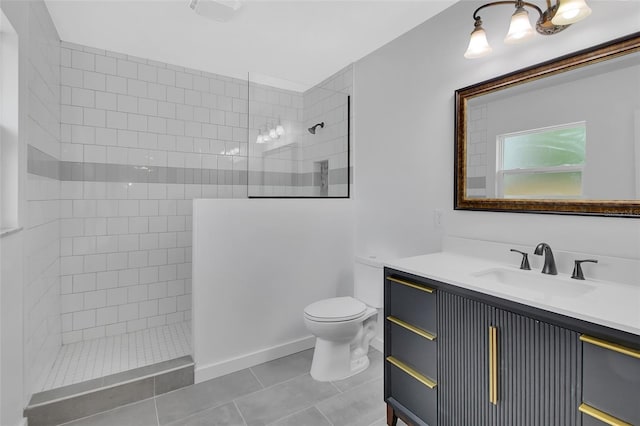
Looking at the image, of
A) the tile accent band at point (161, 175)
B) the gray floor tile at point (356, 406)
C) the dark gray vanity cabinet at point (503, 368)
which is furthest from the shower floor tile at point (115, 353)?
the dark gray vanity cabinet at point (503, 368)

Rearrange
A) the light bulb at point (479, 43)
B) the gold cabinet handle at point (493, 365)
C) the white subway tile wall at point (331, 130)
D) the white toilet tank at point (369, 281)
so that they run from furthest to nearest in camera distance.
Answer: the white subway tile wall at point (331, 130) → the white toilet tank at point (369, 281) → the light bulb at point (479, 43) → the gold cabinet handle at point (493, 365)

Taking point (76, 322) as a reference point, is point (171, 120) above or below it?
above

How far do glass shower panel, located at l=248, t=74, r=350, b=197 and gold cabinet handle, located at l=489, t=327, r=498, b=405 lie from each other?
1.80 m

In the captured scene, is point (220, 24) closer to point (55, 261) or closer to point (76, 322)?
point (55, 261)

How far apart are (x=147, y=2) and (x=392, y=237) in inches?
90.7

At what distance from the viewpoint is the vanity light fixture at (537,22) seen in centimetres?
134

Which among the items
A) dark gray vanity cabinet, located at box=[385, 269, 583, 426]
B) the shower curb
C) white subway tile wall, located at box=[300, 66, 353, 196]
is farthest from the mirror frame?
the shower curb

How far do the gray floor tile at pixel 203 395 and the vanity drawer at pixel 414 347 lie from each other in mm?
1020

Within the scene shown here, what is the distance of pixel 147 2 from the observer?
2.09 m

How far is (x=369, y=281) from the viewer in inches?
96.3

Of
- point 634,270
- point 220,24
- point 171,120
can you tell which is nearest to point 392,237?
point 634,270

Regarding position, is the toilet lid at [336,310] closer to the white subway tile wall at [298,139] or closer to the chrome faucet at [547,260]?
the white subway tile wall at [298,139]

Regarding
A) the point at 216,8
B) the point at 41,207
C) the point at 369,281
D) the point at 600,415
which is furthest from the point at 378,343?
the point at 216,8

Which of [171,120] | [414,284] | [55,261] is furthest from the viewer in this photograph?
[171,120]
